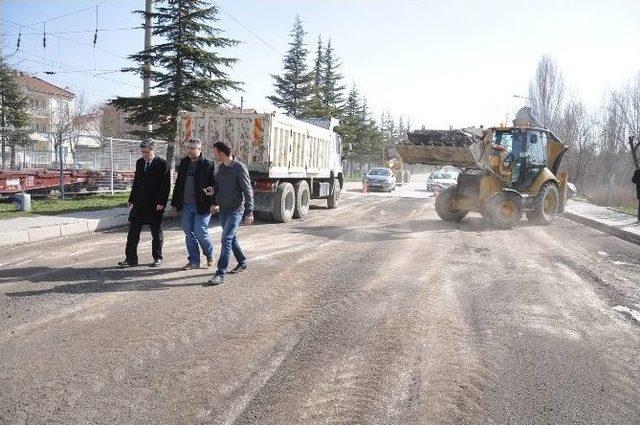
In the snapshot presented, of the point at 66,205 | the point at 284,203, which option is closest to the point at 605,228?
the point at 284,203

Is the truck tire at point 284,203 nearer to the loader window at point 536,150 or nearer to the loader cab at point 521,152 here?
the loader cab at point 521,152

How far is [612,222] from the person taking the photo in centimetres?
1543

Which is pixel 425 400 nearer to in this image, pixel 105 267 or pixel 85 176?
pixel 105 267

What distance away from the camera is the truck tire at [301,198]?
14.3 meters

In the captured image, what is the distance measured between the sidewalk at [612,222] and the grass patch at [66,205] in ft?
46.7

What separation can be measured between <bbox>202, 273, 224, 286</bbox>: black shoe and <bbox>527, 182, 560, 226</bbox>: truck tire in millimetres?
11048

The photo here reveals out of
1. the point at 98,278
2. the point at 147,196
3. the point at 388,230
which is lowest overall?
the point at 98,278

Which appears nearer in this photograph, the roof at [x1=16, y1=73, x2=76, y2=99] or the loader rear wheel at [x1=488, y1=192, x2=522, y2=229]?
the loader rear wheel at [x1=488, y1=192, x2=522, y2=229]

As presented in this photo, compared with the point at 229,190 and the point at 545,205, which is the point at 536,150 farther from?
the point at 229,190

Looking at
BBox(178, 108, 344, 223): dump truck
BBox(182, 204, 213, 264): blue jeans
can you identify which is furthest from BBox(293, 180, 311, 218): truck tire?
BBox(182, 204, 213, 264): blue jeans

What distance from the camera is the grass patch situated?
1235 cm

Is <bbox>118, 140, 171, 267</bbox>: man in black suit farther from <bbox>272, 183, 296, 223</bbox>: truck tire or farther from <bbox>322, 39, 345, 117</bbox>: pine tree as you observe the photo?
<bbox>322, 39, 345, 117</bbox>: pine tree

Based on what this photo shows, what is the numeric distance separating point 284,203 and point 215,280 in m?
7.04

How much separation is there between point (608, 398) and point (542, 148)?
12.2 metres
